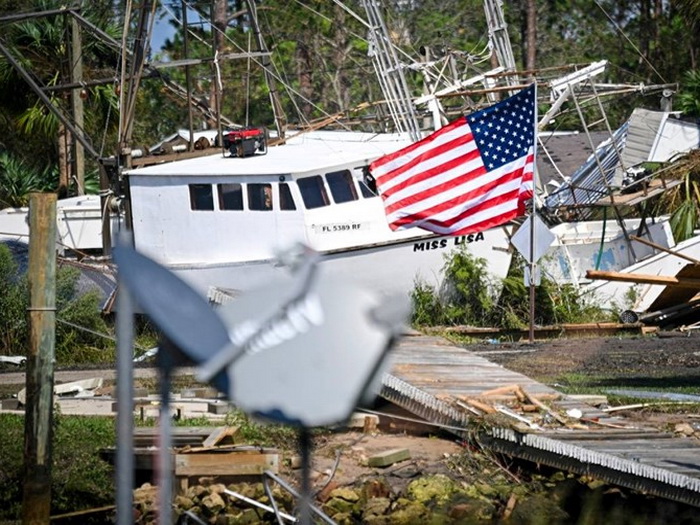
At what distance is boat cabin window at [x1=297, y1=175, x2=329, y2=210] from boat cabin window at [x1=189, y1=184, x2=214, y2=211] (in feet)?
5.07

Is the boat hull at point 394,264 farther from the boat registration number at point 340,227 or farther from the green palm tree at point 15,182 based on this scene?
the green palm tree at point 15,182

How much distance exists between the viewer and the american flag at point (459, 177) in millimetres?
19297

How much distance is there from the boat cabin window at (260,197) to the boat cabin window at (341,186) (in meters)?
1.03

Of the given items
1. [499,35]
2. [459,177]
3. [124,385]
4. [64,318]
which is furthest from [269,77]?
[124,385]

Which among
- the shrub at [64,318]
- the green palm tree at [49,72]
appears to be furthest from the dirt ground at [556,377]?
the green palm tree at [49,72]

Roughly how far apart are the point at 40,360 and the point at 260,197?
11990 millimetres

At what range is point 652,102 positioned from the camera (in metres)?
48.0

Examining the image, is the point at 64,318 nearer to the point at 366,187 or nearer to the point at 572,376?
the point at 366,187

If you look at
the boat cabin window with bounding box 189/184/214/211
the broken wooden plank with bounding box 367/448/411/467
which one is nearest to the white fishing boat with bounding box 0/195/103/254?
the boat cabin window with bounding box 189/184/214/211

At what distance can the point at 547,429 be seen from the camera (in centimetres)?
1261

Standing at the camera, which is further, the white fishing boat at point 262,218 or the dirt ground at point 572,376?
the white fishing boat at point 262,218

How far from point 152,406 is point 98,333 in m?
6.25

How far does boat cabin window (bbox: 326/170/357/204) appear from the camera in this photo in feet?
76.2

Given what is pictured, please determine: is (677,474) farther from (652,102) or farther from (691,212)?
(652,102)
